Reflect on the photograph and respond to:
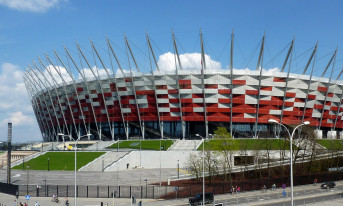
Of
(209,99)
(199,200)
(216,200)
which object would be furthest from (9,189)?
(209,99)

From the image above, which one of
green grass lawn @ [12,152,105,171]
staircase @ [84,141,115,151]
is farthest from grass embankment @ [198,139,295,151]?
staircase @ [84,141,115,151]

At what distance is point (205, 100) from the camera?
9606 cm

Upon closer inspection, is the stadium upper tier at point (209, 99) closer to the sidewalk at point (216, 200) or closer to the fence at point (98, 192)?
the sidewalk at point (216, 200)

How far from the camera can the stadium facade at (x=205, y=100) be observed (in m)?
95.3

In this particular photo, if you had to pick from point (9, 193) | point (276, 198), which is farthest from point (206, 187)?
point (9, 193)

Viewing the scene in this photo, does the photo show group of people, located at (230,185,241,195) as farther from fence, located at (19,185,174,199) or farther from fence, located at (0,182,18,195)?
fence, located at (0,182,18,195)

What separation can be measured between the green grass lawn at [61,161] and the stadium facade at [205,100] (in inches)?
772

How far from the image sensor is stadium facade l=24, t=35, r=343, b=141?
95.3 m

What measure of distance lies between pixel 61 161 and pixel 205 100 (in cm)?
3875

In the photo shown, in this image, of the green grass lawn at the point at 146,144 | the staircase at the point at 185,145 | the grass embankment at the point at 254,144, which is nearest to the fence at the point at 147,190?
the grass embankment at the point at 254,144

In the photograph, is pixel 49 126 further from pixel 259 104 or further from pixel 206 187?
pixel 206 187

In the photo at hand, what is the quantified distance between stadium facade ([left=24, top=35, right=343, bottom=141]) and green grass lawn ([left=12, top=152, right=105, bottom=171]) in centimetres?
1960

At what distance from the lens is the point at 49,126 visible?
129 meters

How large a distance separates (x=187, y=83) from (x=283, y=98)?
2565 cm
